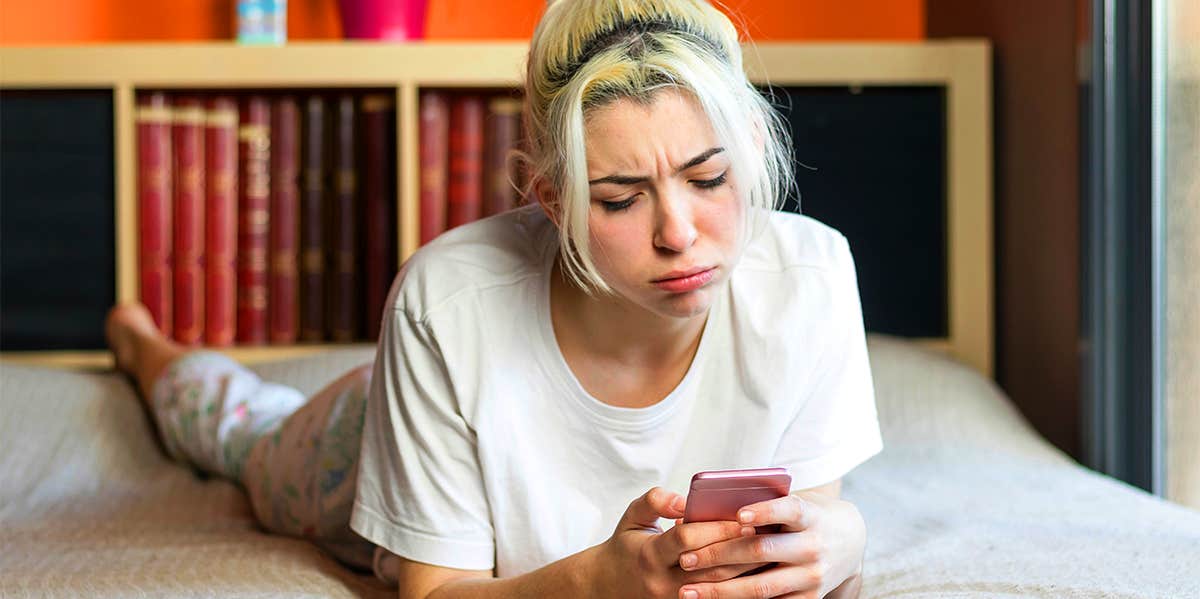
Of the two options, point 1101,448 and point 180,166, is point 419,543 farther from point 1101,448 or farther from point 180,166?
point 180,166

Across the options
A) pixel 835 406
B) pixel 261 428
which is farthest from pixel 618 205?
pixel 261 428

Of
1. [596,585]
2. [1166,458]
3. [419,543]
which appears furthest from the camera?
[1166,458]

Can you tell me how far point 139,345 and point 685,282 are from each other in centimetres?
133

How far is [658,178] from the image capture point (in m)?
1.00

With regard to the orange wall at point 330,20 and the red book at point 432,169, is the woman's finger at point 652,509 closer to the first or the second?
the red book at point 432,169

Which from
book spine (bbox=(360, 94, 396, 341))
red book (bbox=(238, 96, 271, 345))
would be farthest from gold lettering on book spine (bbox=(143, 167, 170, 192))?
book spine (bbox=(360, 94, 396, 341))

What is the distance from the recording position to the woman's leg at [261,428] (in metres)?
1.42

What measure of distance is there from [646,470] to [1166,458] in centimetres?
93

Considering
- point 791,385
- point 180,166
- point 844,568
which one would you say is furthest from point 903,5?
point 844,568

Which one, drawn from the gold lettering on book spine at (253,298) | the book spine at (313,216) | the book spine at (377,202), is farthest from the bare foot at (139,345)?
the book spine at (377,202)

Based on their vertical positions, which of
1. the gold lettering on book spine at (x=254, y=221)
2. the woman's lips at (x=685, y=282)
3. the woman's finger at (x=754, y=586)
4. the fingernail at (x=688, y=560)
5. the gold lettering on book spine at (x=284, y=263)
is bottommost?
the woman's finger at (x=754, y=586)

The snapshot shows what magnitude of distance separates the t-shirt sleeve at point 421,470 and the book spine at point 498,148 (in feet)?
3.72

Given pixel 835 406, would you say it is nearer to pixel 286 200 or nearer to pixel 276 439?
pixel 276 439

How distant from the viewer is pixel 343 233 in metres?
2.25
